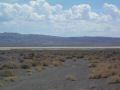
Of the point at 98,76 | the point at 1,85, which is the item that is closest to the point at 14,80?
the point at 1,85

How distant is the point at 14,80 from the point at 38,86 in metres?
4.62

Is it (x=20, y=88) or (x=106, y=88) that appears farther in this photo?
(x=20, y=88)

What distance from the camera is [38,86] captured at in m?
25.6

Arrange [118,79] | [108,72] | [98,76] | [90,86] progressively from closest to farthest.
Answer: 1. [90,86]
2. [118,79]
3. [98,76]
4. [108,72]

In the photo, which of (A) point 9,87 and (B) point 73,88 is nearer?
(B) point 73,88

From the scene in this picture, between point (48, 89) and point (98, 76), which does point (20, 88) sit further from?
point (98, 76)

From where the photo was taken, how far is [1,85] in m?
26.3

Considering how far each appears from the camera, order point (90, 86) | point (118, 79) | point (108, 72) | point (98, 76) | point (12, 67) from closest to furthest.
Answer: point (90, 86), point (118, 79), point (98, 76), point (108, 72), point (12, 67)

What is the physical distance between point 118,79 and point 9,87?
23.9 ft

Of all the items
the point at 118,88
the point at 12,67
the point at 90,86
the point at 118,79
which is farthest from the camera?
the point at 12,67

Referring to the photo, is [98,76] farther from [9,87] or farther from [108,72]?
[9,87]

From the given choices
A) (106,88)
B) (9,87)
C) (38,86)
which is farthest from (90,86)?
(9,87)

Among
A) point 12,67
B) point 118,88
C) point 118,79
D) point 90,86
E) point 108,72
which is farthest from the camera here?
point 12,67

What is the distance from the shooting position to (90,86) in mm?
24219
